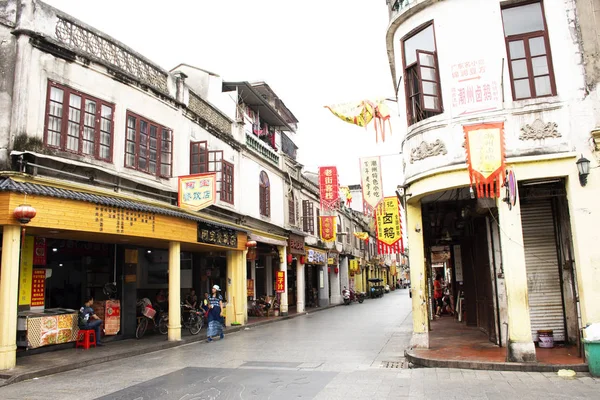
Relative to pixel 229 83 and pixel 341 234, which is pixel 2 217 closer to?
pixel 229 83

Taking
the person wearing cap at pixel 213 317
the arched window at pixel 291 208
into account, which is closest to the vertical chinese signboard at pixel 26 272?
the person wearing cap at pixel 213 317

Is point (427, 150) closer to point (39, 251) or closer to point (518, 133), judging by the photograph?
point (518, 133)

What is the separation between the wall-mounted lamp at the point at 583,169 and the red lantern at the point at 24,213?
34.7ft

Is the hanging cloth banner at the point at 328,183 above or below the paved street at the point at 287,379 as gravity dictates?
above

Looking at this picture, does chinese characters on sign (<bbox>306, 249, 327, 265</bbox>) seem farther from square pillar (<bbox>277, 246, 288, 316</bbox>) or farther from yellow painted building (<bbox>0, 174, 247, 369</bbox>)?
yellow painted building (<bbox>0, 174, 247, 369</bbox>)

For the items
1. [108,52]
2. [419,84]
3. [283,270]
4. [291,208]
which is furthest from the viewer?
[291,208]

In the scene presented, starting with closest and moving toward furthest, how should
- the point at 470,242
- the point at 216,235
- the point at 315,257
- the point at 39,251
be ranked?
1. the point at 39,251
2. the point at 470,242
3. the point at 216,235
4. the point at 315,257

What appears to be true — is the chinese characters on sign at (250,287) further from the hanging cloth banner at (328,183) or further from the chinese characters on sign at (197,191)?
the chinese characters on sign at (197,191)

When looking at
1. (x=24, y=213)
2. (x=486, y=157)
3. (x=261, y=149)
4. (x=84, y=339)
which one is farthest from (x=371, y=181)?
(x=24, y=213)

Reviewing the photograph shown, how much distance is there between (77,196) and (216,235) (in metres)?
6.55

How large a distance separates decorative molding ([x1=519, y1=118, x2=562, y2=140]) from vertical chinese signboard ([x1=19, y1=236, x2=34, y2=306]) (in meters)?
11.7

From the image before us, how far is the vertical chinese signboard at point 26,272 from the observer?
1159 centimetres

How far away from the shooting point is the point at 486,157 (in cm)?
956

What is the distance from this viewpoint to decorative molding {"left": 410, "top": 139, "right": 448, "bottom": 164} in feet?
33.8
